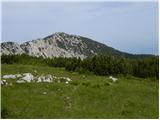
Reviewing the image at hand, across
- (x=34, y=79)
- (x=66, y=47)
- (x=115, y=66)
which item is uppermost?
(x=115, y=66)

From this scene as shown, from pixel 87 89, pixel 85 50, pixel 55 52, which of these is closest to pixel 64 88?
pixel 87 89

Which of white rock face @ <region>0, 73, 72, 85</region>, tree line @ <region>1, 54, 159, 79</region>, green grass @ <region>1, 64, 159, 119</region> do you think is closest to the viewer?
green grass @ <region>1, 64, 159, 119</region>

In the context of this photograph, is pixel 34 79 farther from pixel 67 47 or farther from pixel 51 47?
pixel 67 47

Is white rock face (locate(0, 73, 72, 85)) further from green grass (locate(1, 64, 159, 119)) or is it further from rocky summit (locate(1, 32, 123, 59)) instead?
rocky summit (locate(1, 32, 123, 59))

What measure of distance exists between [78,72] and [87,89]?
6.64 meters

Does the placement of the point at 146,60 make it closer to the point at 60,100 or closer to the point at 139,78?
the point at 139,78

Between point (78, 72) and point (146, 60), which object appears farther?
point (146, 60)

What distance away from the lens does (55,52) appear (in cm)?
7331

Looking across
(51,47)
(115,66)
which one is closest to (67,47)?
(51,47)

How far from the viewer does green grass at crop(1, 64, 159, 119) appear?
17.7 meters

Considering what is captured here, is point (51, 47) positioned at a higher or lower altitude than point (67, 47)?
higher

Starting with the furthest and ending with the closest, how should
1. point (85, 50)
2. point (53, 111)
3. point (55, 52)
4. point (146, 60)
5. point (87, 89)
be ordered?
point (85, 50) → point (55, 52) → point (146, 60) → point (87, 89) → point (53, 111)

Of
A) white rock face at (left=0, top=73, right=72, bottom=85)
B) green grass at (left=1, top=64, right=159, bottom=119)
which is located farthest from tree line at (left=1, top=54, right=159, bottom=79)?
white rock face at (left=0, top=73, right=72, bottom=85)

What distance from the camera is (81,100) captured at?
1958 cm
